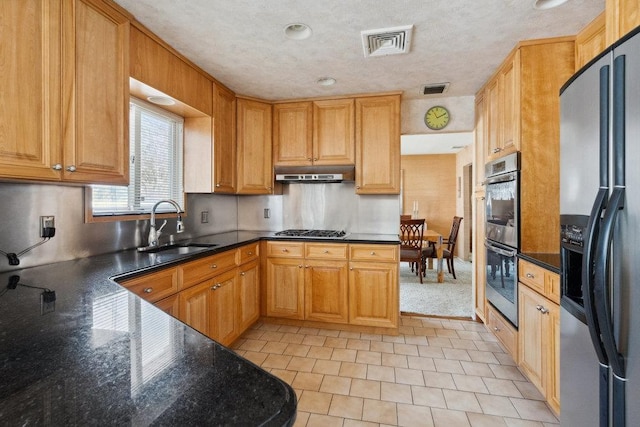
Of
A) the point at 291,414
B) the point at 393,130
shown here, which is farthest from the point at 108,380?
the point at 393,130

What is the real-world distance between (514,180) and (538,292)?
0.82 m

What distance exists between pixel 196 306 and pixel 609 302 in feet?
7.00

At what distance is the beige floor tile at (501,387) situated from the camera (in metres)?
2.03

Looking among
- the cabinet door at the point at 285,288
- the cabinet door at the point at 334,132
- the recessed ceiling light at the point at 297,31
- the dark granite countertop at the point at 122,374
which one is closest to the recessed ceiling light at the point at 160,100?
the recessed ceiling light at the point at 297,31

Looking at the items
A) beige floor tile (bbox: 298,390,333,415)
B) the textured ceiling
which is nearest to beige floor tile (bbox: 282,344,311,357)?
beige floor tile (bbox: 298,390,333,415)

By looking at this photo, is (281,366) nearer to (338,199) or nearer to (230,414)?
(338,199)

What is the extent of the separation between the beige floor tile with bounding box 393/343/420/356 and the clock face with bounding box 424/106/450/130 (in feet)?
7.43

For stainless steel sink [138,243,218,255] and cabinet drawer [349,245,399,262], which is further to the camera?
cabinet drawer [349,245,399,262]

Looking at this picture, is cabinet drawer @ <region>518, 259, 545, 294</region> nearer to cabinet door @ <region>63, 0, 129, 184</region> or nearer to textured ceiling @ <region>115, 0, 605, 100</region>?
textured ceiling @ <region>115, 0, 605, 100</region>

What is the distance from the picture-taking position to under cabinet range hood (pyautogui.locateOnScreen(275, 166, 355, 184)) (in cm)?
330

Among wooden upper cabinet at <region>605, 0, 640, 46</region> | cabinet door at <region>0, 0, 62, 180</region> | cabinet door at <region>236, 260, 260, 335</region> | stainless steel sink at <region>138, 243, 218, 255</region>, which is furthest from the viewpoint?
cabinet door at <region>236, 260, 260, 335</region>

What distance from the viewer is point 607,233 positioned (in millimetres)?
947

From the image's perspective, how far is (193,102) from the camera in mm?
2592

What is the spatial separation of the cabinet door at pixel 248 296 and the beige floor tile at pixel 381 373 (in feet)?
3.83
